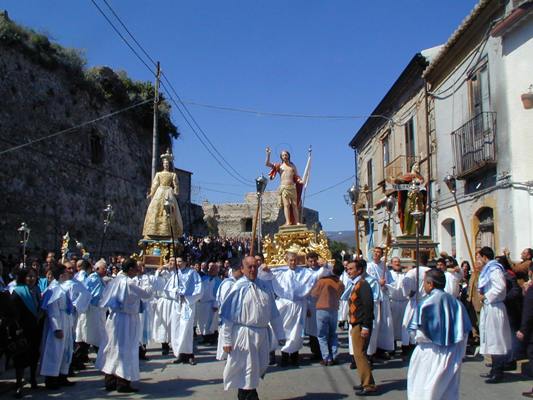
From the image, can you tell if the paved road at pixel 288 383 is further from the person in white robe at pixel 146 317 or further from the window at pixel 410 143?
the window at pixel 410 143

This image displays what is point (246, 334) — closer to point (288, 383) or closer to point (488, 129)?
point (288, 383)

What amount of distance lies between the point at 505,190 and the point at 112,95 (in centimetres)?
2032

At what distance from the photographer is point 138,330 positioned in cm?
810

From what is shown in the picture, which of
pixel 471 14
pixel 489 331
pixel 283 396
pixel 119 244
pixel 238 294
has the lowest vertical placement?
pixel 283 396

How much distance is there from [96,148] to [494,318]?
22.0 meters

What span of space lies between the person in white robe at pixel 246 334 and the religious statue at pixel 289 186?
6.73 metres

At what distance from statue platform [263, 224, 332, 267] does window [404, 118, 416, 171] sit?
8.78 meters

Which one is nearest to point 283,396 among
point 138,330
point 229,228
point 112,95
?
point 138,330

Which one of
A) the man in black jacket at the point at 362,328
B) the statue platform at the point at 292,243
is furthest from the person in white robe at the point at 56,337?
the statue platform at the point at 292,243

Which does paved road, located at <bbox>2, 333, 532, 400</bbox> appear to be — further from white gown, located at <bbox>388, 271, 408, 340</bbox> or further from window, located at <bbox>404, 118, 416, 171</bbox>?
window, located at <bbox>404, 118, 416, 171</bbox>

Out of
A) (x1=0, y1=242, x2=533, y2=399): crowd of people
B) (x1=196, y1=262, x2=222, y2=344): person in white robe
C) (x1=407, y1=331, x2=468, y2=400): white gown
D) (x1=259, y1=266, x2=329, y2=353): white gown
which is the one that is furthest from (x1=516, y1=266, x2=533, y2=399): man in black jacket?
(x1=196, y1=262, x2=222, y2=344): person in white robe

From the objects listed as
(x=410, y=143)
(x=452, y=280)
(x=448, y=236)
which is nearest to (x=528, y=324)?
(x=452, y=280)

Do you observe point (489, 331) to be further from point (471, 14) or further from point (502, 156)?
point (471, 14)

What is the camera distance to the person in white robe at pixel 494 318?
804 cm
